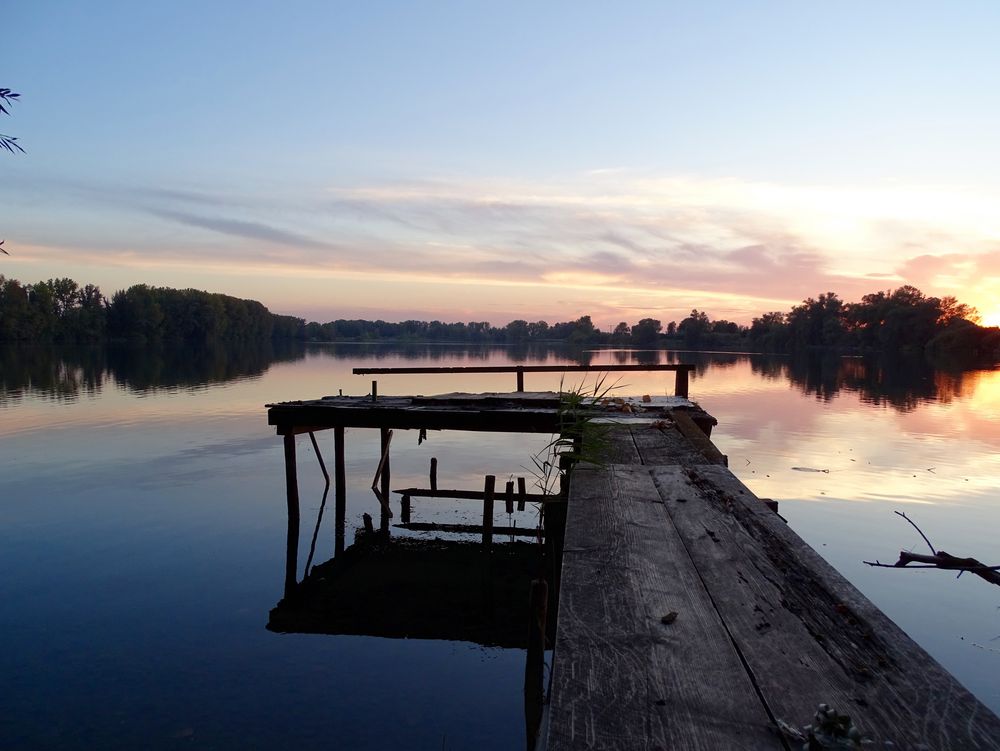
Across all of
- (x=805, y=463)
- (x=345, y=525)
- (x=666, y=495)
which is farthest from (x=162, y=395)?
(x=666, y=495)

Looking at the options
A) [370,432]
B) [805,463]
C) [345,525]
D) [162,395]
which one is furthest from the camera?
[162,395]

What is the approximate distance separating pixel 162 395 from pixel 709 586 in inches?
1848

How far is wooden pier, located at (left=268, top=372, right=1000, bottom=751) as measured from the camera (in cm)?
218

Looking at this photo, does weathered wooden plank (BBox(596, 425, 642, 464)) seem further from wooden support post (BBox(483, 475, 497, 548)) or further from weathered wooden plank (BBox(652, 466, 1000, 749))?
wooden support post (BBox(483, 475, 497, 548))

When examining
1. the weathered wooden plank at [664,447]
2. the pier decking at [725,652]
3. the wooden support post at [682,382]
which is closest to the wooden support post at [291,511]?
the weathered wooden plank at [664,447]

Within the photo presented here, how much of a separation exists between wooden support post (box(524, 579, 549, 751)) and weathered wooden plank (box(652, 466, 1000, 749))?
266 cm

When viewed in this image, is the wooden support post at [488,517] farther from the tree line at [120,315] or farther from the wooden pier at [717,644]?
the tree line at [120,315]

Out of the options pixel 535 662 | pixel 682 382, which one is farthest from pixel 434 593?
pixel 682 382

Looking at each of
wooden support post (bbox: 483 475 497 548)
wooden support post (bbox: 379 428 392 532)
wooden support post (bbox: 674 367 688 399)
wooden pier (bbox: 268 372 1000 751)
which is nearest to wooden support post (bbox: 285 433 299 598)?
wooden support post (bbox: 379 428 392 532)

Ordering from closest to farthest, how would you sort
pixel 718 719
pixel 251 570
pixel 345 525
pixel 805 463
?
pixel 718 719 < pixel 251 570 < pixel 345 525 < pixel 805 463

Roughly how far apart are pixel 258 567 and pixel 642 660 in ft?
39.4

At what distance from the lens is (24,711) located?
7.93 metres

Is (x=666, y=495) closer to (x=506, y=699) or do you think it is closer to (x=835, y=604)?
(x=835, y=604)

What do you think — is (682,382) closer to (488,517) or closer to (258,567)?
(488,517)
